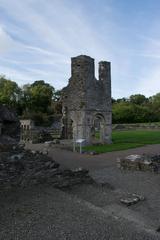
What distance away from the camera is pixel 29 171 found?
7844 millimetres

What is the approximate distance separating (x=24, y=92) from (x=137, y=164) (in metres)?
48.4

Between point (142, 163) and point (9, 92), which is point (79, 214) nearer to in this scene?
point (142, 163)

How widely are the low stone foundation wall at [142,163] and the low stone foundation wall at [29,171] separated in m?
4.14

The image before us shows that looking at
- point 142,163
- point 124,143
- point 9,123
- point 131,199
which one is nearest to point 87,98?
point 124,143

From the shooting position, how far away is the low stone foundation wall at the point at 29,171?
7.43m

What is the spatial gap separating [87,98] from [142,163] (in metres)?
11.1

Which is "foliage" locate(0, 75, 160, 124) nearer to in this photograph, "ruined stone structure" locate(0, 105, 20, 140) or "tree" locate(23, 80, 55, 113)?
"tree" locate(23, 80, 55, 113)

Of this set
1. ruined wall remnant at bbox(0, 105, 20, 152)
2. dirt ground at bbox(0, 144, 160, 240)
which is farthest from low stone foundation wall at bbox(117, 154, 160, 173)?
ruined wall remnant at bbox(0, 105, 20, 152)

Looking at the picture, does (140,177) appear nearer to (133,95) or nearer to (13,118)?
(13,118)

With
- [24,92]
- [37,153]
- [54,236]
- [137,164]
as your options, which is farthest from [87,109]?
[24,92]

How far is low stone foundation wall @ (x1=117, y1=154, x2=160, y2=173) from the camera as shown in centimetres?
1169

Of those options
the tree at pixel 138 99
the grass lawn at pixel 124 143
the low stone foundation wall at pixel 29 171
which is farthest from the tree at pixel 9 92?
the low stone foundation wall at pixel 29 171

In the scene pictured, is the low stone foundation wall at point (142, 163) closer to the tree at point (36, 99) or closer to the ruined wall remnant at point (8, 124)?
the ruined wall remnant at point (8, 124)

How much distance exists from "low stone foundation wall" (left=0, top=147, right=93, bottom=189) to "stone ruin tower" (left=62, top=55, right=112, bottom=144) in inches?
522
